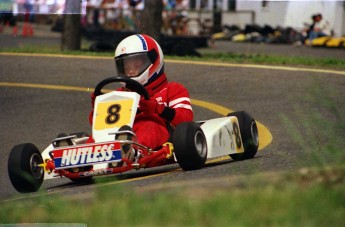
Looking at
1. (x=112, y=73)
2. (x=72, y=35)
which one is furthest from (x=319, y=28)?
(x=112, y=73)

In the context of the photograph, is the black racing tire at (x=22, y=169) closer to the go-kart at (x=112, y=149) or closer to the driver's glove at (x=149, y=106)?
the go-kart at (x=112, y=149)

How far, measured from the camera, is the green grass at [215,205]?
195 inches

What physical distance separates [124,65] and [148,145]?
0.93 metres

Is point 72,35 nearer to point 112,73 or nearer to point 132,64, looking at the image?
point 112,73

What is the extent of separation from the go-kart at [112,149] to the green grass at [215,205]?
1.53 meters

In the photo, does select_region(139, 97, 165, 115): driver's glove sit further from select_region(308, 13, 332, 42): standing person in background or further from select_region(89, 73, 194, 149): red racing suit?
select_region(308, 13, 332, 42): standing person in background

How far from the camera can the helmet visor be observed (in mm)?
8516

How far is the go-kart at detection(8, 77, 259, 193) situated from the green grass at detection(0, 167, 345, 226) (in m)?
1.53

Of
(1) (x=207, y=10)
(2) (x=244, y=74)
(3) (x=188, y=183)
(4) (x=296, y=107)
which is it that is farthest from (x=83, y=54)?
(1) (x=207, y=10)

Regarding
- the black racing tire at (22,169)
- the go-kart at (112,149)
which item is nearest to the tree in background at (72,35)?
the go-kart at (112,149)

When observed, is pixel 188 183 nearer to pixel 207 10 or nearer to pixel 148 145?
pixel 148 145

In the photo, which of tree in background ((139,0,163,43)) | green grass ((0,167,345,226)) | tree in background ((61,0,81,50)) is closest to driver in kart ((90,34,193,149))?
green grass ((0,167,345,226))

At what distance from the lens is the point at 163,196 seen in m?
5.54

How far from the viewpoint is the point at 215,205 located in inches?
206
